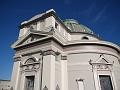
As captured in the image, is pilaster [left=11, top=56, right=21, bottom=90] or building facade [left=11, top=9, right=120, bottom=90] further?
pilaster [left=11, top=56, right=21, bottom=90]

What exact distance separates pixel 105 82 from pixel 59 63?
5594 millimetres

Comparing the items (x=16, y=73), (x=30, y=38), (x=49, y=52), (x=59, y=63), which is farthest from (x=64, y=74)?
(x=30, y=38)

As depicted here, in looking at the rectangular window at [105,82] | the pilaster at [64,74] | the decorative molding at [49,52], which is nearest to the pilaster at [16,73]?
the decorative molding at [49,52]

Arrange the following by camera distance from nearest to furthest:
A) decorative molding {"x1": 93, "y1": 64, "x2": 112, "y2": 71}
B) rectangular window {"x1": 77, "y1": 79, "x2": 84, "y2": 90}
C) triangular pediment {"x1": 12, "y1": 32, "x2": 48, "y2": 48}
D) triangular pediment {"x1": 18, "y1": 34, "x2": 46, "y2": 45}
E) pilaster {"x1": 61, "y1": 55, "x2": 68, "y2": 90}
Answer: rectangular window {"x1": 77, "y1": 79, "x2": 84, "y2": 90}
pilaster {"x1": 61, "y1": 55, "x2": 68, "y2": 90}
decorative molding {"x1": 93, "y1": 64, "x2": 112, "y2": 71}
triangular pediment {"x1": 12, "y1": 32, "x2": 48, "y2": 48}
triangular pediment {"x1": 18, "y1": 34, "x2": 46, "y2": 45}

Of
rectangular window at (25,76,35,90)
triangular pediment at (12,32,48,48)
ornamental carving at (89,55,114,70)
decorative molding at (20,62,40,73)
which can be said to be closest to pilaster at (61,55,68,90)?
decorative molding at (20,62,40,73)

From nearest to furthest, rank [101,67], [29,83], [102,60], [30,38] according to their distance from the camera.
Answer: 1. [29,83]
2. [101,67]
3. [102,60]
4. [30,38]

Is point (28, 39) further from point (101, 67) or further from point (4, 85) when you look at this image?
point (4, 85)

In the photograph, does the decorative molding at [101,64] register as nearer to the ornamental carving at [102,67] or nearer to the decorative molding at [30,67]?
the ornamental carving at [102,67]

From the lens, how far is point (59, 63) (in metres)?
14.3

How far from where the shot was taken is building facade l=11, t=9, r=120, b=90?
13.0 m

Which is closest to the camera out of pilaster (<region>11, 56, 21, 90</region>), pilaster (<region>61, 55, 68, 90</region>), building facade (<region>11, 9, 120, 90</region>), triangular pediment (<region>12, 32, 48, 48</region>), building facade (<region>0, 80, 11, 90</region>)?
building facade (<region>11, 9, 120, 90</region>)

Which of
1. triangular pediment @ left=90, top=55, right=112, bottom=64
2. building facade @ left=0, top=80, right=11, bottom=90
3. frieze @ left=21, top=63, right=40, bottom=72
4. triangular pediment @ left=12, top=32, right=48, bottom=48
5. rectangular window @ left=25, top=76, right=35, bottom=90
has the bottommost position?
building facade @ left=0, top=80, right=11, bottom=90

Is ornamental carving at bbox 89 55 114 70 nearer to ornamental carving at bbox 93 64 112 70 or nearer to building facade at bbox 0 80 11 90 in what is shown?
ornamental carving at bbox 93 64 112 70

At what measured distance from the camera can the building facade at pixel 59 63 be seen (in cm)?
1302
